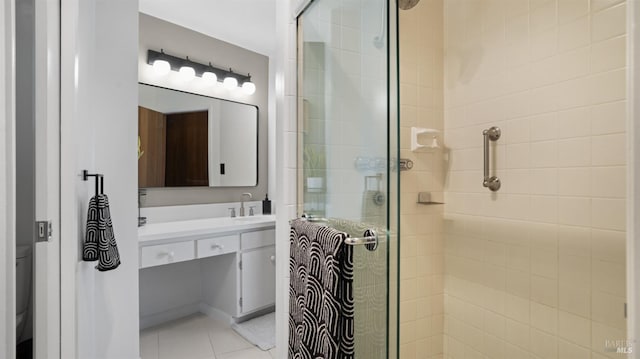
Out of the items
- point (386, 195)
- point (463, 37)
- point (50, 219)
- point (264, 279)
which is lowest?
point (264, 279)

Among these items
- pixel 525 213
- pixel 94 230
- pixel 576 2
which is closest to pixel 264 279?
pixel 94 230

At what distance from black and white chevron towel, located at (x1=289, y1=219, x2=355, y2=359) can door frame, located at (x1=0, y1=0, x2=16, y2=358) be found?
933 millimetres

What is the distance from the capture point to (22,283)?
138 cm

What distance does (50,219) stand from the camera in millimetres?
1186

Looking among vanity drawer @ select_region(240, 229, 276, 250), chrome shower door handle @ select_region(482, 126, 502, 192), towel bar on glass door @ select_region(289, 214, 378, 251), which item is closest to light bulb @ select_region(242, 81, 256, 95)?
vanity drawer @ select_region(240, 229, 276, 250)

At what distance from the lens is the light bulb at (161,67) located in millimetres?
2537

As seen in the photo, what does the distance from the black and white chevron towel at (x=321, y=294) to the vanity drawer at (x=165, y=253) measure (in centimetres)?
127

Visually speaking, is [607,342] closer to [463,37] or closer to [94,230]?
[463,37]

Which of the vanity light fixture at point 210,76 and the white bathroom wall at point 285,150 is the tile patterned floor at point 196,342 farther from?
the vanity light fixture at point 210,76

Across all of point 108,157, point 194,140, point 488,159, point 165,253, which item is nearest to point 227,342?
point 165,253

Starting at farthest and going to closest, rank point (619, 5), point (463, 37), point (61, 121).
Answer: point (463, 37) < point (61, 121) < point (619, 5)

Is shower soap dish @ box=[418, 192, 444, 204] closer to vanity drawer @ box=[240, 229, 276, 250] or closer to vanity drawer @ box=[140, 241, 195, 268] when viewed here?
vanity drawer @ box=[240, 229, 276, 250]

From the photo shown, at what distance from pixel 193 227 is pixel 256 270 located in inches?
24.3

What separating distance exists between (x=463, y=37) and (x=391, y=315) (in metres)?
1.58
